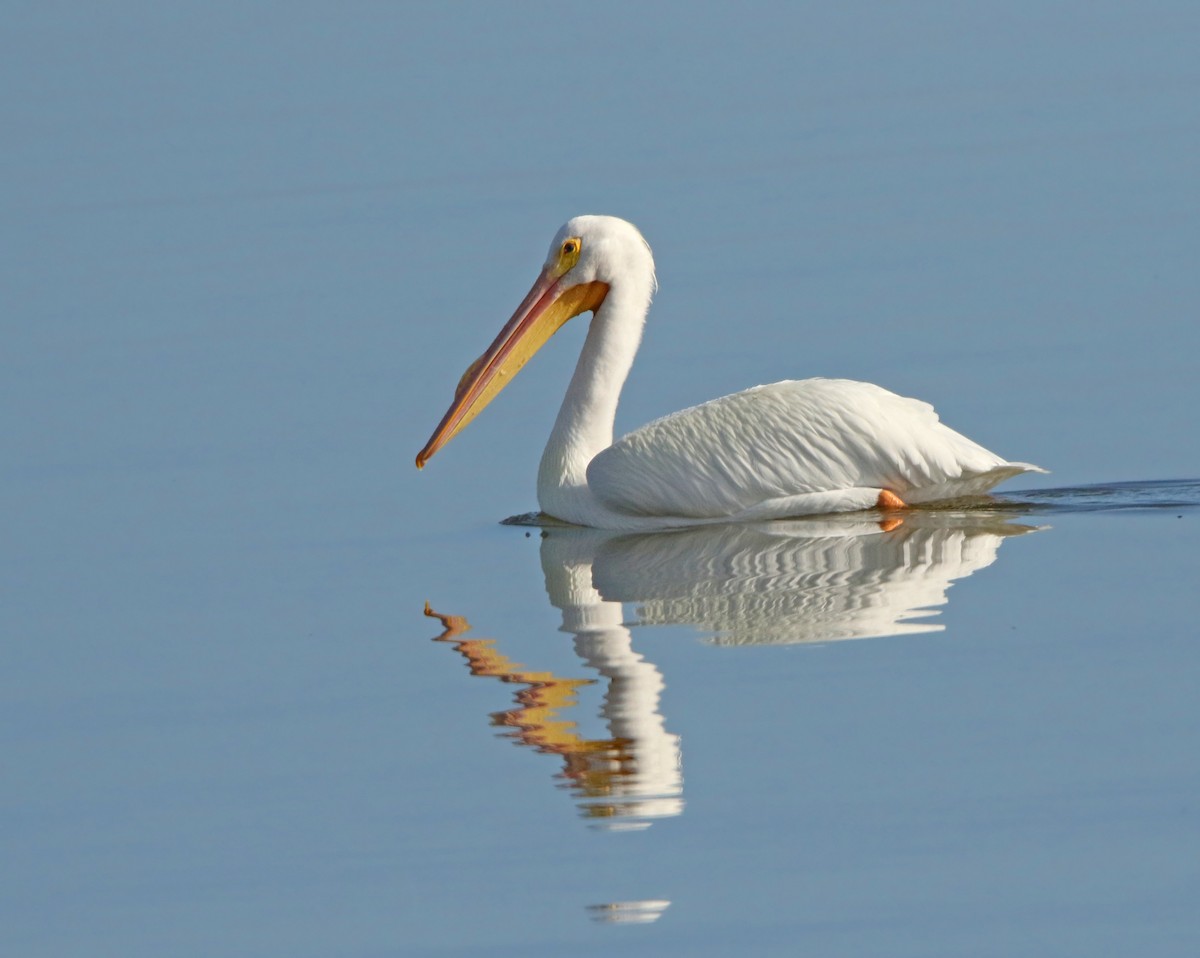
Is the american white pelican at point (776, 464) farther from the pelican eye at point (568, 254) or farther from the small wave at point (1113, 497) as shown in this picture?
the pelican eye at point (568, 254)

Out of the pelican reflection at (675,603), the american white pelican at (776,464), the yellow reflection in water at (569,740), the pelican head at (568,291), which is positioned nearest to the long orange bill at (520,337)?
the pelican head at (568,291)

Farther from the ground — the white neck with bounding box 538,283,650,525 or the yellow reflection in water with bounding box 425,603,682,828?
the white neck with bounding box 538,283,650,525

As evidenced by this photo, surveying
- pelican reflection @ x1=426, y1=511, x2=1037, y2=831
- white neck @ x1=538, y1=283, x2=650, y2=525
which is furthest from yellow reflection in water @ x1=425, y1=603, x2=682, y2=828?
white neck @ x1=538, y1=283, x2=650, y2=525

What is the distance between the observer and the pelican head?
8.06 m

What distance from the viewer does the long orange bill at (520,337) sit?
8094mm

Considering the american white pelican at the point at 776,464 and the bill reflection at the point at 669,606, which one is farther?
the american white pelican at the point at 776,464

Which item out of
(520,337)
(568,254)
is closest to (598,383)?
(520,337)

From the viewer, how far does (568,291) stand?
8.16m

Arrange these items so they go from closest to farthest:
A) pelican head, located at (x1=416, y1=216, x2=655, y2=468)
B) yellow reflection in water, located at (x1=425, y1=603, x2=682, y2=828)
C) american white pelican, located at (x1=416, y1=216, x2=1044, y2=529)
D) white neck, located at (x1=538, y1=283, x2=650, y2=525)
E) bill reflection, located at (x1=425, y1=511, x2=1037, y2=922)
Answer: yellow reflection in water, located at (x1=425, y1=603, x2=682, y2=828), bill reflection, located at (x1=425, y1=511, x2=1037, y2=922), american white pelican, located at (x1=416, y1=216, x2=1044, y2=529), white neck, located at (x1=538, y1=283, x2=650, y2=525), pelican head, located at (x1=416, y1=216, x2=655, y2=468)

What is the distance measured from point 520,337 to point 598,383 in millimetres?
330

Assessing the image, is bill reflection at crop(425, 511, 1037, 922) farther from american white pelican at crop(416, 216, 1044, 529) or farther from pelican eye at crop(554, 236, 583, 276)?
pelican eye at crop(554, 236, 583, 276)

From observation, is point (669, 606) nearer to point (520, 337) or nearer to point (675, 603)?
point (675, 603)

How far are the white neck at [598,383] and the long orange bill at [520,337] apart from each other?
108mm

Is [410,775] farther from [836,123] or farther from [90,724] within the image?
[836,123]
